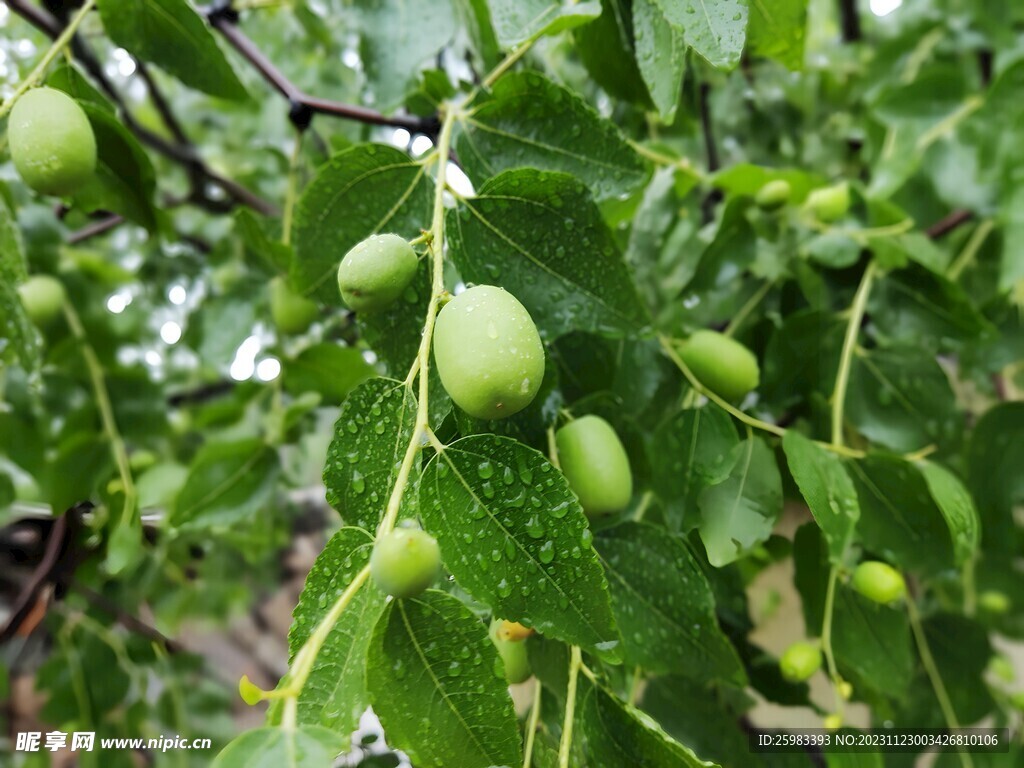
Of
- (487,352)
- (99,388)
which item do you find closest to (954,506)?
(487,352)

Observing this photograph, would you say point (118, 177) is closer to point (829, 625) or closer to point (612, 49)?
point (612, 49)

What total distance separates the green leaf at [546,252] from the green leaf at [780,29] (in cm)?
19

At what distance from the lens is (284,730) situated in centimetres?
26

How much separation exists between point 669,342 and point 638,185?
0.47ft

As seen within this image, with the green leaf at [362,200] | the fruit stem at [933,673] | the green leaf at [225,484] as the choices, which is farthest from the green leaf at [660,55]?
the fruit stem at [933,673]

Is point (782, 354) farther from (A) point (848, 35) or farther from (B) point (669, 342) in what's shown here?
(A) point (848, 35)

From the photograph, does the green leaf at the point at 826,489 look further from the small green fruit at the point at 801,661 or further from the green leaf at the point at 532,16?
the green leaf at the point at 532,16

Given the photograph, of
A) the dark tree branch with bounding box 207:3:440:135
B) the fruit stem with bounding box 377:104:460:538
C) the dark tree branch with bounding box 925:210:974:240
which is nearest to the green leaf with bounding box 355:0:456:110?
the dark tree branch with bounding box 207:3:440:135

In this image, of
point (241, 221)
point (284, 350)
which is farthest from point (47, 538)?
point (241, 221)

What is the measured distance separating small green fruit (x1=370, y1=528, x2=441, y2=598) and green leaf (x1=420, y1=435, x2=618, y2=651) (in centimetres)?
5

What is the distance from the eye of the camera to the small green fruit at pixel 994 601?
0.97 meters

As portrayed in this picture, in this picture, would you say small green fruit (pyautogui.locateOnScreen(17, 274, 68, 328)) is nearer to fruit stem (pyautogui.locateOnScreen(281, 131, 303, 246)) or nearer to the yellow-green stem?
the yellow-green stem

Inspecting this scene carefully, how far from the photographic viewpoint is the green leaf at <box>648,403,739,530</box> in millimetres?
482

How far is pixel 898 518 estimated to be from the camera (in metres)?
0.55
